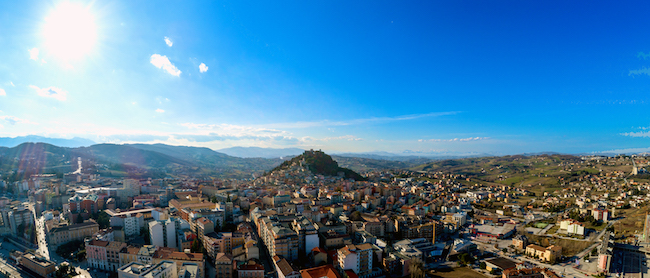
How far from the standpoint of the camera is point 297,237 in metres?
14.8

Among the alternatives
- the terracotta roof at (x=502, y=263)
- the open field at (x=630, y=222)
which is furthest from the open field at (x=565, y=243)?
the terracotta roof at (x=502, y=263)

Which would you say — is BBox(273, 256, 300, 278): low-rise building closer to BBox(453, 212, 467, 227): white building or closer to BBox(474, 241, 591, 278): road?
BBox(474, 241, 591, 278): road

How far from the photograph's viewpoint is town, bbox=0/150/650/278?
45.2 ft

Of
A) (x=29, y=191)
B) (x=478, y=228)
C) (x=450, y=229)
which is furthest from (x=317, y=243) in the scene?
(x=29, y=191)

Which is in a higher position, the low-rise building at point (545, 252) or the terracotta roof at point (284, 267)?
the terracotta roof at point (284, 267)

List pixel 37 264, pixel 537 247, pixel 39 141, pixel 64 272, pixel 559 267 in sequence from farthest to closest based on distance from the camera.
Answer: pixel 39 141 → pixel 537 247 → pixel 559 267 → pixel 37 264 → pixel 64 272

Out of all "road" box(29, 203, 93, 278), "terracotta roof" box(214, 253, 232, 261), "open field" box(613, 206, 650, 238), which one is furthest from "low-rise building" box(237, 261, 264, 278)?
"open field" box(613, 206, 650, 238)

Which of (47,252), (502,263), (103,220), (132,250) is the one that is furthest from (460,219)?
(47,252)

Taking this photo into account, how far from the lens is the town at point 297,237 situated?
1377cm

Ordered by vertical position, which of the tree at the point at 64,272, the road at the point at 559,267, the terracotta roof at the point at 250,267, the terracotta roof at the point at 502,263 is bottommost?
the road at the point at 559,267

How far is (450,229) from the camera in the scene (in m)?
22.8

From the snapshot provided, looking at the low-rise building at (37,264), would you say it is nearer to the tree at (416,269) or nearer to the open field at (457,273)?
the tree at (416,269)

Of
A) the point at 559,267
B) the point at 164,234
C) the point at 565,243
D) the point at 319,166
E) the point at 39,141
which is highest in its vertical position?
the point at 39,141

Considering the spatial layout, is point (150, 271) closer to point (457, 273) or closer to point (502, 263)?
point (457, 273)
